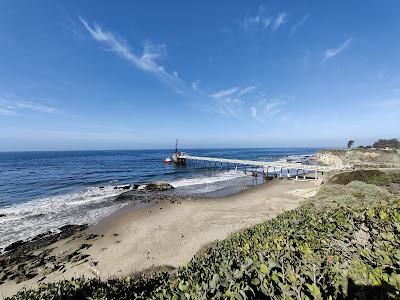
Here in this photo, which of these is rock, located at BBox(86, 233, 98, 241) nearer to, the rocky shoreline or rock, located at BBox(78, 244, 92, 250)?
the rocky shoreline

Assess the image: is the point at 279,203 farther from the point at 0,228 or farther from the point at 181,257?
the point at 0,228

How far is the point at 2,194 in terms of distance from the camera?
31047 millimetres

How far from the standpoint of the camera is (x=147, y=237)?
619 inches

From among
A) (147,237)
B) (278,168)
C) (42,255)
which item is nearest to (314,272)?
(147,237)

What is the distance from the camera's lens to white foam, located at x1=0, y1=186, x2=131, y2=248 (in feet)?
A: 58.8

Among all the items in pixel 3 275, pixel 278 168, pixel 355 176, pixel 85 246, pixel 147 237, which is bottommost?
pixel 3 275

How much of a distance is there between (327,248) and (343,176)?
79.6 feet

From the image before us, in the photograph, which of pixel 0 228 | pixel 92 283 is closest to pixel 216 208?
pixel 92 283

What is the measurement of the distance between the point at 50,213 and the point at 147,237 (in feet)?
41.5

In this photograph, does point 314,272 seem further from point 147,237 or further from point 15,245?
point 15,245

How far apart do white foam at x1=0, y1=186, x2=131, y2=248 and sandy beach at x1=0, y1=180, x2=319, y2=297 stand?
2.70 m

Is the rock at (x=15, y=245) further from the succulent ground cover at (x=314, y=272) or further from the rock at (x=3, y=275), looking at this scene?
the succulent ground cover at (x=314, y=272)

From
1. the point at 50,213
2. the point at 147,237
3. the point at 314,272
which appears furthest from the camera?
the point at 50,213

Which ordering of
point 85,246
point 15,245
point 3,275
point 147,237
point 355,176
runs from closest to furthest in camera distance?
point 3,275 → point 85,246 → point 15,245 → point 147,237 → point 355,176
